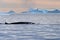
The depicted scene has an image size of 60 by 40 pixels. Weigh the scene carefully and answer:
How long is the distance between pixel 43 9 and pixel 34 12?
0.22 m

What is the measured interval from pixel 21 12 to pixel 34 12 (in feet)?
0.95

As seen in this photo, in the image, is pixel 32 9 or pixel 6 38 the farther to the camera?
pixel 32 9

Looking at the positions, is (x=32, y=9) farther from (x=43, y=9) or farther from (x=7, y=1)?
(x=7, y=1)

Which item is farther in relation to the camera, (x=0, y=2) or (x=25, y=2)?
(x=25, y=2)

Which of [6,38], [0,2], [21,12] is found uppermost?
[0,2]

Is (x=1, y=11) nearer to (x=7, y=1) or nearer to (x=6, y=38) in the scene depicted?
(x=7, y=1)

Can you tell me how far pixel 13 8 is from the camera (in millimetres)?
3172

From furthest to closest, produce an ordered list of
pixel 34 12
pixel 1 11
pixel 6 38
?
pixel 34 12 < pixel 1 11 < pixel 6 38

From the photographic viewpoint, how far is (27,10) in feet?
10.2

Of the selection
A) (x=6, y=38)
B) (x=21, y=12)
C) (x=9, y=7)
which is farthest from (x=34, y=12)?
(x=6, y=38)

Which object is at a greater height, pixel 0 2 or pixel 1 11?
pixel 0 2

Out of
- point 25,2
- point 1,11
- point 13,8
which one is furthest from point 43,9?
point 1,11

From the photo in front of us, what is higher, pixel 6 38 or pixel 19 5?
pixel 19 5

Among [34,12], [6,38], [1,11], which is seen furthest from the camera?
[34,12]
